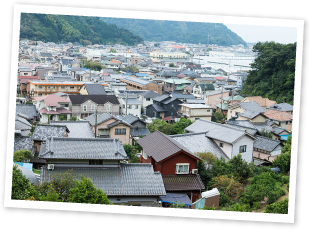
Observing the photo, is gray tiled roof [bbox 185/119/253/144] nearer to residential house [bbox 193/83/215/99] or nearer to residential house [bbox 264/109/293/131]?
residential house [bbox 264/109/293/131]

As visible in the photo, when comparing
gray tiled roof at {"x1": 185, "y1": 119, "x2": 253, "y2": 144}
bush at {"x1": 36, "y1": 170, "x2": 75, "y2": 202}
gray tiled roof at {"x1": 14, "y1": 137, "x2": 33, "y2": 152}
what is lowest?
bush at {"x1": 36, "y1": 170, "x2": 75, "y2": 202}


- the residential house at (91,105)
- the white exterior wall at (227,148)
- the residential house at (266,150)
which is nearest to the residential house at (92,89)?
the residential house at (91,105)

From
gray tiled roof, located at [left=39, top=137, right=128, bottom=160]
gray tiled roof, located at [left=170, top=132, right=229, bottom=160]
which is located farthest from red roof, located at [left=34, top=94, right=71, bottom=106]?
gray tiled roof, located at [left=39, top=137, right=128, bottom=160]

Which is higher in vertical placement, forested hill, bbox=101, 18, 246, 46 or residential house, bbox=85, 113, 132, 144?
forested hill, bbox=101, 18, 246, 46

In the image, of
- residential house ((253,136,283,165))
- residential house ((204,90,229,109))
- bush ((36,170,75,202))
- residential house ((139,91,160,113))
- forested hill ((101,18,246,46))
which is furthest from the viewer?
forested hill ((101,18,246,46))

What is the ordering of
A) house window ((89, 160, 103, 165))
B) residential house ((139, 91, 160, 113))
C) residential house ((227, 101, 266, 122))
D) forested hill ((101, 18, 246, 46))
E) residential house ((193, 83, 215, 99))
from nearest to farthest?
1. house window ((89, 160, 103, 165))
2. residential house ((227, 101, 266, 122))
3. residential house ((139, 91, 160, 113))
4. residential house ((193, 83, 215, 99))
5. forested hill ((101, 18, 246, 46))

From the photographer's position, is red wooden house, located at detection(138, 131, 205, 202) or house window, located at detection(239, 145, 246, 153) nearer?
red wooden house, located at detection(138, 131, 205, 202)
